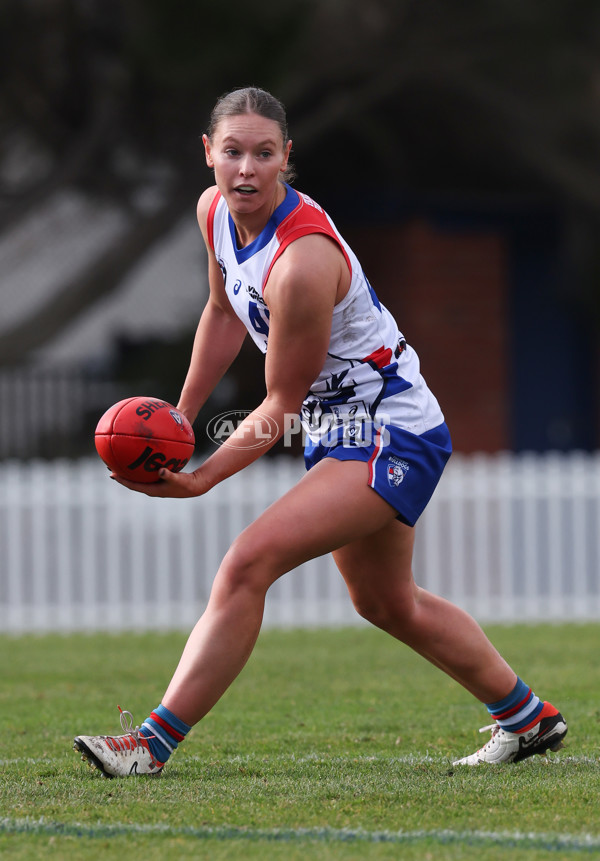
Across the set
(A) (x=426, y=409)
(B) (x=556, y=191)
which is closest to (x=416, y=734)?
(A) (x=426, y=409)

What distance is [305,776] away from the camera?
421cm

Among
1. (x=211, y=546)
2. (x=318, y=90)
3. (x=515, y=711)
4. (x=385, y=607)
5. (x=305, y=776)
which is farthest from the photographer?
(x=318, y=90)

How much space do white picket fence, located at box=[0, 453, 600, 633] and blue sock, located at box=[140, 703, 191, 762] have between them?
6.44 metres

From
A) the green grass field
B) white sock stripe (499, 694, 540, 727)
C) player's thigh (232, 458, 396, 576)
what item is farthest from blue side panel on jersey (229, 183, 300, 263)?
white sock stripe (499, 694, 540, 727)

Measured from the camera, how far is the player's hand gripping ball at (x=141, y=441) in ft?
12.8

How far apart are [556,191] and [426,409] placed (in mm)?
11139

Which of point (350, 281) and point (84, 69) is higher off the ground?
point (84, 69)

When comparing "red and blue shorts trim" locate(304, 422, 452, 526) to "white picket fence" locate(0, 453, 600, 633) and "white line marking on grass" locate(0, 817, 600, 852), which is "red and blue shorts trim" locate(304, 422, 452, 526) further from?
"white picket fence" locate(0, 453, 600, 633)

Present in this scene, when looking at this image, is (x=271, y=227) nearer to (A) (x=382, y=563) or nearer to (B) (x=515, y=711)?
(A) (x=382, y=563)

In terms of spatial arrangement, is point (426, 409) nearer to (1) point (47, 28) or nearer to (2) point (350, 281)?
(2) point (350, 281)

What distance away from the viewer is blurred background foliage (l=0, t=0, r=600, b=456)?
11609mm

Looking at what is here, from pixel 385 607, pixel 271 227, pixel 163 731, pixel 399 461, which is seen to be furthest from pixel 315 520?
pixel 271 227

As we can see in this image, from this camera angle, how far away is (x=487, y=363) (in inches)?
606

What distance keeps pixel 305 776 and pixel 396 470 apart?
1.07 meters
